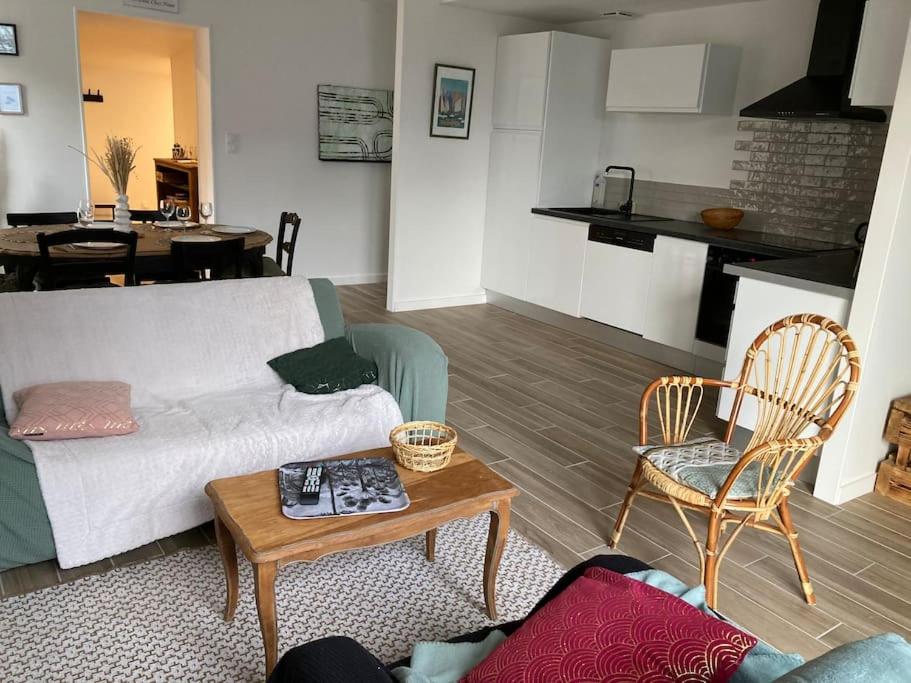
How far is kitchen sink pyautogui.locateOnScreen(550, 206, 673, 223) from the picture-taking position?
5266 mm

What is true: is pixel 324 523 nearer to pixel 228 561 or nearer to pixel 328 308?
pixel 228 561

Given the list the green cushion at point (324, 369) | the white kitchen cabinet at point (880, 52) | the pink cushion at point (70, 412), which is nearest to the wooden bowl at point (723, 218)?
the white kitchen cabinet at point (880, 52)

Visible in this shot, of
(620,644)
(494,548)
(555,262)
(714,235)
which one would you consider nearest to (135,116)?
(555,262)

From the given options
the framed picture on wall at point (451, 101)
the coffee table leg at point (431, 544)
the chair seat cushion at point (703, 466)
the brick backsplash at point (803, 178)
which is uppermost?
the framed picture on wall at point (451, 101)

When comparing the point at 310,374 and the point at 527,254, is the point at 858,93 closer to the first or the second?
the point at 310,374

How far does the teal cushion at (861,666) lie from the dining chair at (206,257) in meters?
3.48

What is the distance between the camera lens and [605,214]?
552 centimetres

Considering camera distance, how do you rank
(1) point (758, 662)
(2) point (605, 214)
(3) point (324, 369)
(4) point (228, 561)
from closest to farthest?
1. (1) point (758, 662)
2. (4) point (228, 561)
3. (3) point (324, 369)
4. (2) point (605, 214)

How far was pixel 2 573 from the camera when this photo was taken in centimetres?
227

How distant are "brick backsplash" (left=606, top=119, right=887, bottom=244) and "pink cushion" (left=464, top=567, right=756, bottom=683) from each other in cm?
392

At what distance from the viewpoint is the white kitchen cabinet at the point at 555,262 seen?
211 inches

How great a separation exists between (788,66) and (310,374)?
3.67 m

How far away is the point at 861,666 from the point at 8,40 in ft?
20.3

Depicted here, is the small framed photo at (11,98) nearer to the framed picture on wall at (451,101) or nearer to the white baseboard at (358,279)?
the white baseboard at (358,279)
